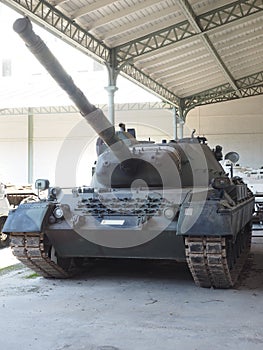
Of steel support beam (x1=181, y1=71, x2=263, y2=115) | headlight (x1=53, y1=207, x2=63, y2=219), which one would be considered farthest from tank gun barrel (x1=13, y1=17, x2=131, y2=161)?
steel support beam (x1=181, y1=71, x2=263, y2=115)

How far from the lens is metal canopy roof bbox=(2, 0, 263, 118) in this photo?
12.8m

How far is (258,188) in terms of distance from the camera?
16703 millimetres

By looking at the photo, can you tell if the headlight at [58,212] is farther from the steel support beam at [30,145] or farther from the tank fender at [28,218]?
the steel support beam at [30,145]

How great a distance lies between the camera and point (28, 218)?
24.3ft

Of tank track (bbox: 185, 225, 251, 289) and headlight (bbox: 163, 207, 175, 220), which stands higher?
headlight (bbox: 163, 207, 175, 220)

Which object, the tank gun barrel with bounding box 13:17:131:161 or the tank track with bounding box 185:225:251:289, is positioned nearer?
the tank gun barrel with bounding box 13:17:131:161

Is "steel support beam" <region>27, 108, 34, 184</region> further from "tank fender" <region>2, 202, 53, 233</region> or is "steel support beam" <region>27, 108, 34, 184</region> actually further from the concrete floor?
"tank fender" <region>2, 202, 53, 233</region>

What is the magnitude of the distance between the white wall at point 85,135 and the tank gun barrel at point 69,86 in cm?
1766

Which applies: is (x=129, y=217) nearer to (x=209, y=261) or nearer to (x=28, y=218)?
(x=209, y=261)

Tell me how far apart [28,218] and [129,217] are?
1.41m

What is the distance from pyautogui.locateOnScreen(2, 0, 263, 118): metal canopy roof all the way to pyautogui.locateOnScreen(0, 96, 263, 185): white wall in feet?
15.8

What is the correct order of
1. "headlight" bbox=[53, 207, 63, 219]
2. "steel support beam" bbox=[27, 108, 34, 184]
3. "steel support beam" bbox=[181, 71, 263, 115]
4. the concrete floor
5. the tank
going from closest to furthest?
the concrete floor < the tank < "headlight" bbox=[53, 207, 63, 219] < "steel support beam" bbox=[181, 71, 263, 115] < "steel support beam" bbox=[27, 108, 34, 184]

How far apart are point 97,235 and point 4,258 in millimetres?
4206

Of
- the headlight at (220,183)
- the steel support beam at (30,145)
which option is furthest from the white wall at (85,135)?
the headlight at (220,183)
